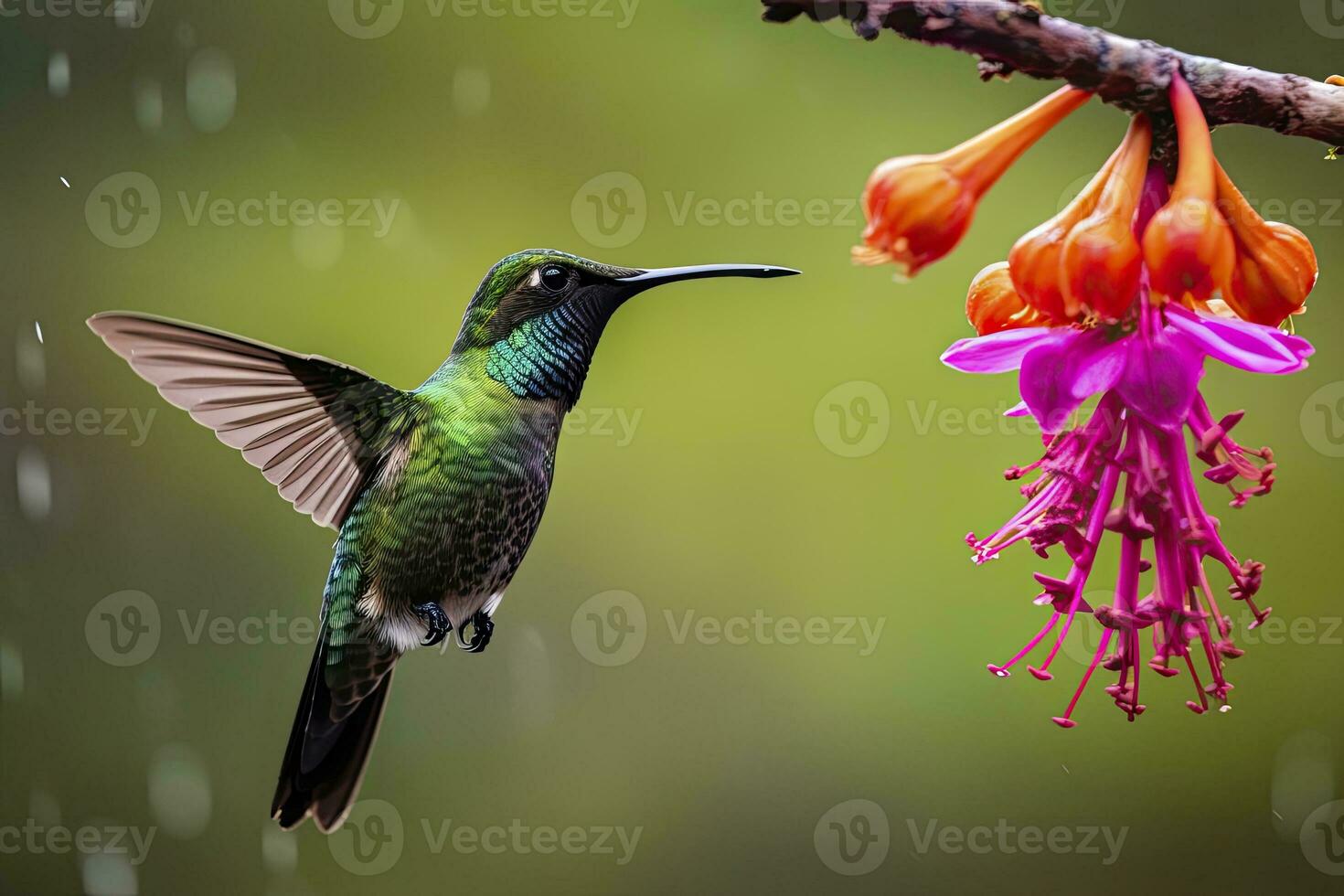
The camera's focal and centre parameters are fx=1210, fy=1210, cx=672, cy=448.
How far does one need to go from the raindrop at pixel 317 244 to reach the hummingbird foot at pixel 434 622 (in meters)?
1.12

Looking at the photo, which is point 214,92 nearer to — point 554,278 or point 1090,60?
point 554,278

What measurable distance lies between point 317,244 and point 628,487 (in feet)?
2.14

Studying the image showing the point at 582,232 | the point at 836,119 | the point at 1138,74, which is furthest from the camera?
the point at 836,119

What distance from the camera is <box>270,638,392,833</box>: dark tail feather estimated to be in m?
1.05

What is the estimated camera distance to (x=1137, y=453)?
2.20ft

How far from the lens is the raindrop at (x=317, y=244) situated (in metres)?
1.98

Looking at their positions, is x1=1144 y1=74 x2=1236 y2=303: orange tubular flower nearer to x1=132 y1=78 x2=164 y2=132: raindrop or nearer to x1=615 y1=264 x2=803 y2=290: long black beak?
x1=615 y1=264 x2=803 y2=290: long black beak

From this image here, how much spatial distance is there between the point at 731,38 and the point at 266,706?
1365mm

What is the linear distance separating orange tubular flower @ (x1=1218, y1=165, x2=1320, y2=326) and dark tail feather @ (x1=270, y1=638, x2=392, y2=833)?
2.45 feet

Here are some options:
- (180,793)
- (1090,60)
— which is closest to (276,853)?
(180,793)

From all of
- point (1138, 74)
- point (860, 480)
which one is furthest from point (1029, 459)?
point (1138, 74)

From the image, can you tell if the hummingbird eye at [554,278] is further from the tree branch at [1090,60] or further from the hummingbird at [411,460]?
the tree branch at [1090,60]

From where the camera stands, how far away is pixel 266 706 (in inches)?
79.1

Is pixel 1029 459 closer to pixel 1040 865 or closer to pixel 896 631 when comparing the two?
pixel 896 631
